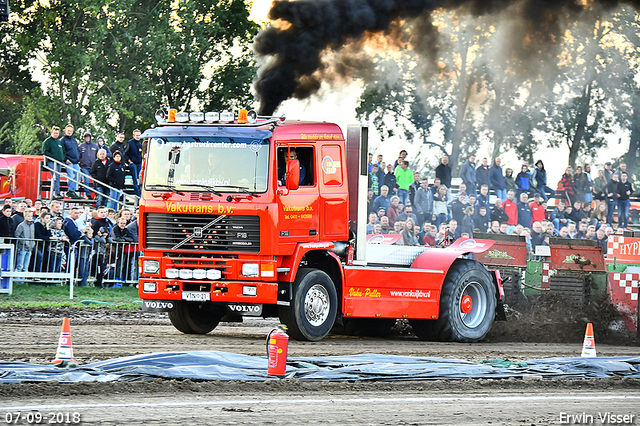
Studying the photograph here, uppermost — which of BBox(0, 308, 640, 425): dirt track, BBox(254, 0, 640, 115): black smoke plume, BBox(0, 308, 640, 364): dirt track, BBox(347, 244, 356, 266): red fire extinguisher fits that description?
BBox(254, 0, 640, 115): black smoke plume

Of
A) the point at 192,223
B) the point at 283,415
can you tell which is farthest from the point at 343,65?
the point at 283,415

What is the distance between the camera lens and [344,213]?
48.3 feet

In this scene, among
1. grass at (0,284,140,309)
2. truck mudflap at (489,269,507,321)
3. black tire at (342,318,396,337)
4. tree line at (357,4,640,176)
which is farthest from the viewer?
tree line at (357,4,640,176)

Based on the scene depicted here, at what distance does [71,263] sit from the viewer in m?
19.6

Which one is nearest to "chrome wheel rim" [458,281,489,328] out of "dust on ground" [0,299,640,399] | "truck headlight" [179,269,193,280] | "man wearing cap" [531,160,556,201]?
Result: "dust on ground" [0,299,640,399]

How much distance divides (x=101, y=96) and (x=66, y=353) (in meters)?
28.6

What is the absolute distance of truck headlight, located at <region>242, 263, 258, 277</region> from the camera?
13.7 m

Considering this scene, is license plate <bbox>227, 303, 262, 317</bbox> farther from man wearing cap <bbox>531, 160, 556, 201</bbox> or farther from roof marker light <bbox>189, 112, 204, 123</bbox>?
man wearing cap <bbox>531, 160, 556, 201</bbox>

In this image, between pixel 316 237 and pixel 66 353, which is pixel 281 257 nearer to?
pixel 316 237

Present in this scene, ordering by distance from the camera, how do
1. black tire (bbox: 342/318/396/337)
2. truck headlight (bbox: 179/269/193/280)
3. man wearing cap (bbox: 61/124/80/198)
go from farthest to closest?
man wearing cap (bbox: 61/124/80/198) < black tire (bbox: 342/318/396/337) < truck headlight (bbox: 179/269/193/280)

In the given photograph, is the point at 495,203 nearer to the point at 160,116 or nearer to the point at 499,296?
the point at 499,296

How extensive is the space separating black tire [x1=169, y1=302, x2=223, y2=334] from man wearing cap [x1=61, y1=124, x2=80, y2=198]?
906cm

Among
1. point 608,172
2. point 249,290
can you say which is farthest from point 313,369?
point 608,172

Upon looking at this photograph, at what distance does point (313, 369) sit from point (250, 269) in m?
3.56
